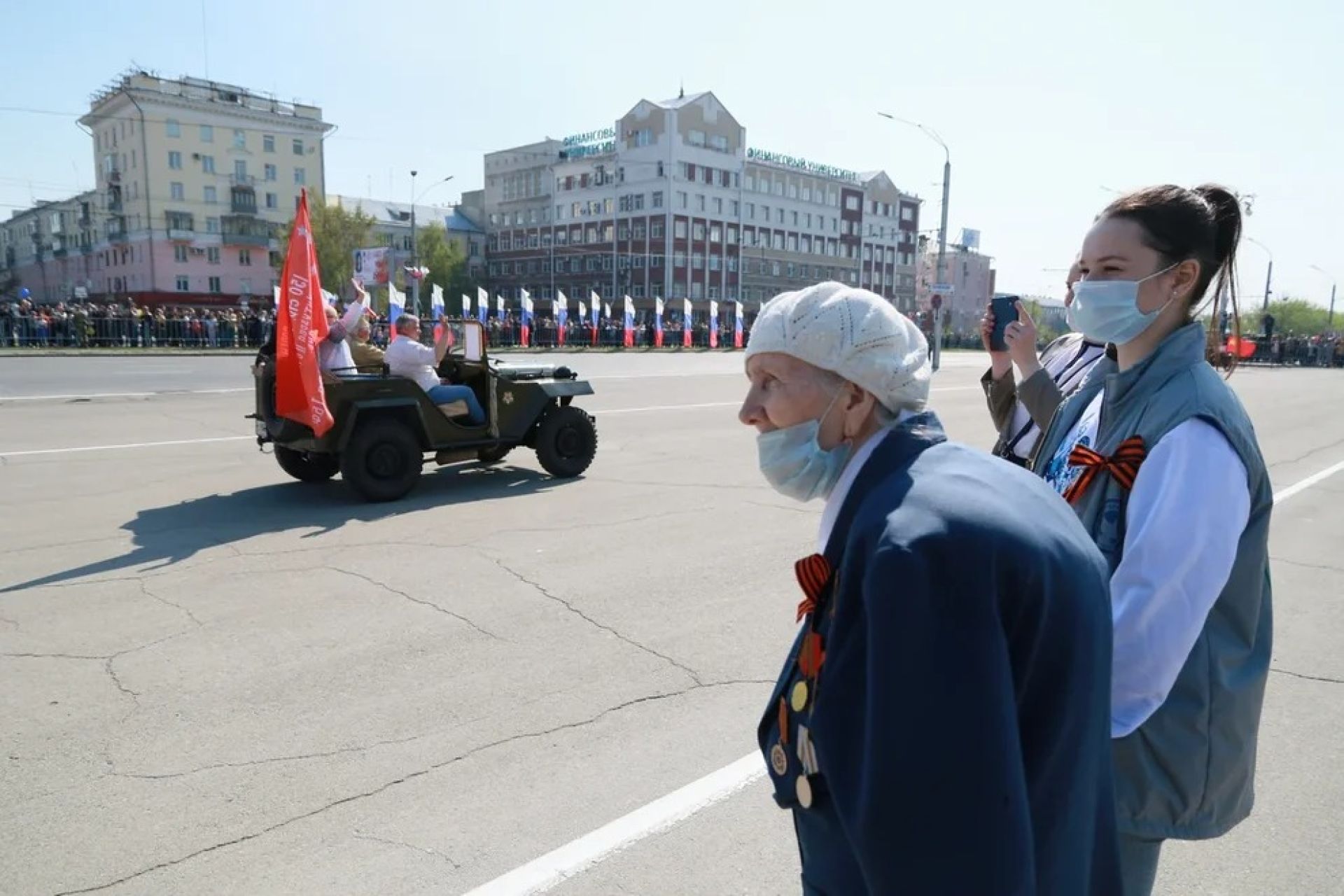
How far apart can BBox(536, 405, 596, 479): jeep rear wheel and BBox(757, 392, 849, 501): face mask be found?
8071mm

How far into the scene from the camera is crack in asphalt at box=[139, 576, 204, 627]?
513 centimetres

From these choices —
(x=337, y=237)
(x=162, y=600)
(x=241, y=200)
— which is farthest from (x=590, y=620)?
(x=241, y=200)

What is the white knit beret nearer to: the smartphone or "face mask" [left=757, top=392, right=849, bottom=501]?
"face mask" [left=757, top=392, right=849, bottom=501]

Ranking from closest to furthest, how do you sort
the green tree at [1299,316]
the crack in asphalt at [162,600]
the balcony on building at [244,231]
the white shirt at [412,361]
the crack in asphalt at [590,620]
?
1. the crack in asphalt at [590,620]
2. the crack in asphalt at [162,600]
3. the white shirt at [412,361]
4. the balcony on building at [244,231]
5. the green tree at [1299,316]

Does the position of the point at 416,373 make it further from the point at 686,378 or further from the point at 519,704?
the point at 686,378

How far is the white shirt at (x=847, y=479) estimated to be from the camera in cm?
143

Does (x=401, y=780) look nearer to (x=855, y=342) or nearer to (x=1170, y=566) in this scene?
(x=855, y=342)

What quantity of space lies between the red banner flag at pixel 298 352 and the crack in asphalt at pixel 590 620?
2627 millimetres

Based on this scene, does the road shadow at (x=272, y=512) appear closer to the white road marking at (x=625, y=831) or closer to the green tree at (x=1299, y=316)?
the white road marking at (x=625, y=831)

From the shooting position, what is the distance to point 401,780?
3420 millimetres

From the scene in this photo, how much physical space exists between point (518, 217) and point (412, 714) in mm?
96543

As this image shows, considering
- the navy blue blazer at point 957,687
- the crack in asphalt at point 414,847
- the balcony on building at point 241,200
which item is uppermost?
the balcony on building at point 241,200

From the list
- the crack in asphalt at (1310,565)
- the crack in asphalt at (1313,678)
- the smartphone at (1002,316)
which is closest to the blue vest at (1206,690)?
the smartphone at (1002,316)

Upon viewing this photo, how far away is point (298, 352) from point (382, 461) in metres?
1.22
